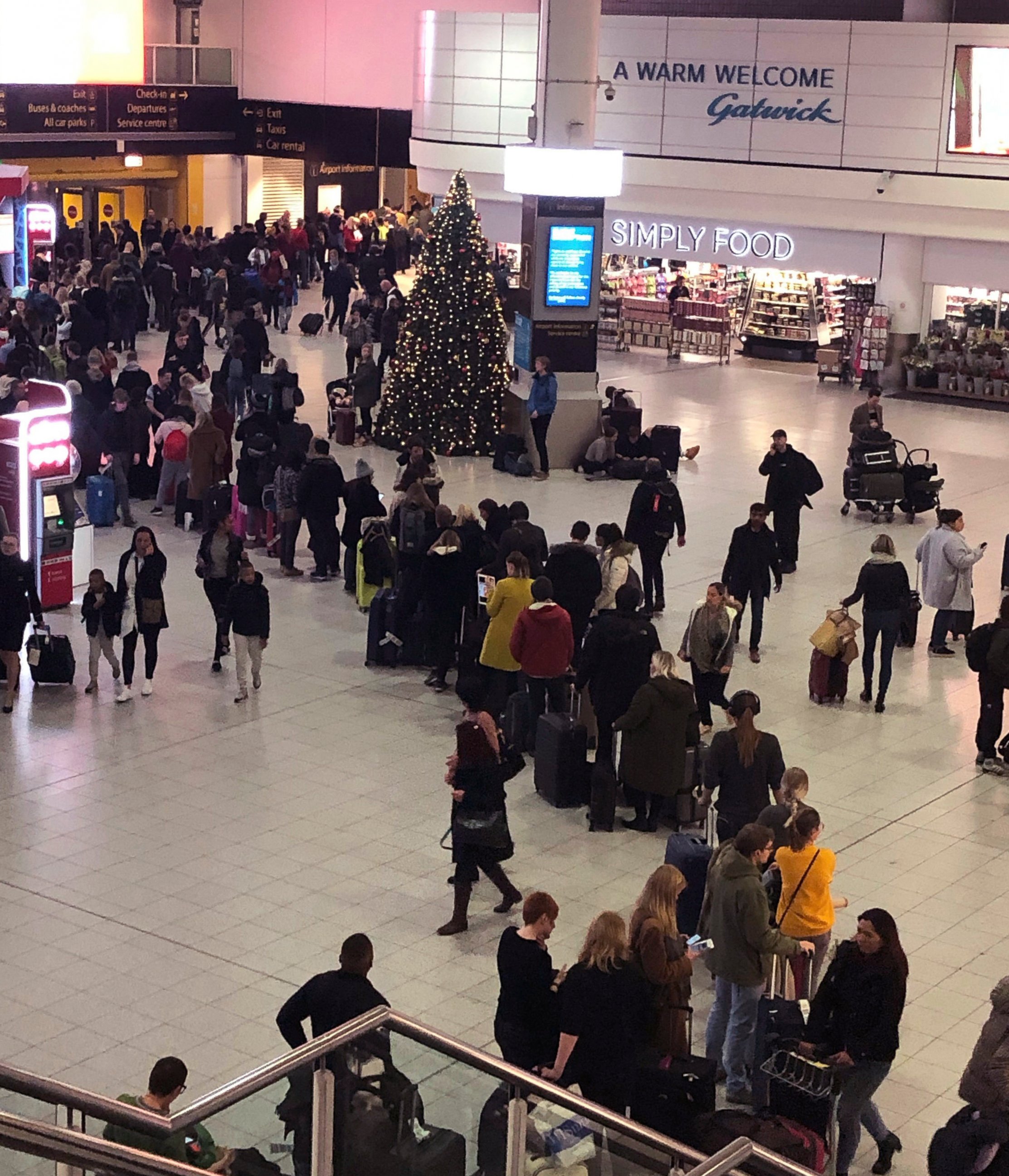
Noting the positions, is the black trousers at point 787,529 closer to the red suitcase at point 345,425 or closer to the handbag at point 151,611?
the handbag at point 151,611

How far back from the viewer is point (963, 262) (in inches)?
1128

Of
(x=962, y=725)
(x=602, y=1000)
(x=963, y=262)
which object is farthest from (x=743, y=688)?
(x=963, y=262)

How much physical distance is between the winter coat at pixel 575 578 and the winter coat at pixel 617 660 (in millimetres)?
1815

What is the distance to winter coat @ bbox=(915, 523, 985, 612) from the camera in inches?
603

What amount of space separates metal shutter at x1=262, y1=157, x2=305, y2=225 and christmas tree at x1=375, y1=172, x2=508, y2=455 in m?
22.7

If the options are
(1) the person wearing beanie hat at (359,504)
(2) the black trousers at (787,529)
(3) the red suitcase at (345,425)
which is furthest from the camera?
(3) the red suitcase at (345,425)

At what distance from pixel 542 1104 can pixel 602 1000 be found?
171 centimetres

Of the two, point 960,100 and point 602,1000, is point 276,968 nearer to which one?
point 602,1000

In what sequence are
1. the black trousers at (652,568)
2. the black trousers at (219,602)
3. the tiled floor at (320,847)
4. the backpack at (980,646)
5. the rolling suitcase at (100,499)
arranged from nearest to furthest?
1. the tiled floor at (320,847)
2. the backpack at (980,646)
3. the black trousers at (219,602)
4. the black trousers at (652,568)
5. the rolling suitcase at (100,499)

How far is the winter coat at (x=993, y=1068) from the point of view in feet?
23.6

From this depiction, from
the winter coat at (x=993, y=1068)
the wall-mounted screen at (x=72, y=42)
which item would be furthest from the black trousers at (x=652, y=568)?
the wall-mounted screen at (x=72, y=42)

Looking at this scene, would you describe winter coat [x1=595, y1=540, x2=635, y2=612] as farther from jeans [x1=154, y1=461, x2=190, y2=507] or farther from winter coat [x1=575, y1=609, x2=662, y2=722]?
jeans [x1=154, y1=461, x2=190, y2=507]

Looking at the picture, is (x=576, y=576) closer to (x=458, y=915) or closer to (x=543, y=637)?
(x=543, y=637)

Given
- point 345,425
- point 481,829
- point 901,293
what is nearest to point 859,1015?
point 481,829
